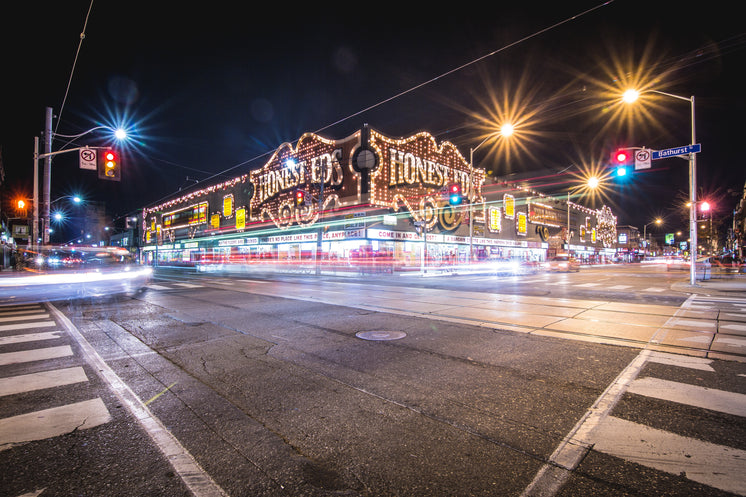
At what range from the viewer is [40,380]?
4164 mm

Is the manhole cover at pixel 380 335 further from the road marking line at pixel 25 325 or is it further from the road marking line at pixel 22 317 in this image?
the road marking line at pixel 22 317

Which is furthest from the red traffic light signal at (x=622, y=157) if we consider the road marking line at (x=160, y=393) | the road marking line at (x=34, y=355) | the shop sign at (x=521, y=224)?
the shop sign at (x=521, y=224)

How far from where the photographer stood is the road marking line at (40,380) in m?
3.92

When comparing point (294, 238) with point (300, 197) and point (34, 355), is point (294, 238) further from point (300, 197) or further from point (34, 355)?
point (34, 355)

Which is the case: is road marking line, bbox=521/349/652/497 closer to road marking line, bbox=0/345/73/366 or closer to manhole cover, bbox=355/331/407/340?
manhole cover, bbox=355/331/407/340

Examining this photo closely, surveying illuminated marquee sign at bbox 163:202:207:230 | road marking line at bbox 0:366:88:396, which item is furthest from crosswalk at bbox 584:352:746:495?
illuminated marquee sign at bbox 163:202:207:230

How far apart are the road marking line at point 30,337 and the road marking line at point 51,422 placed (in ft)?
13.4

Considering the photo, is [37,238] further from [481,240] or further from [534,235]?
[534,235]

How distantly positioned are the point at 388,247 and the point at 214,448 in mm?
30614

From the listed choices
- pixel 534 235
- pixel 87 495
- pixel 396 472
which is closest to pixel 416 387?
pixel 396 472

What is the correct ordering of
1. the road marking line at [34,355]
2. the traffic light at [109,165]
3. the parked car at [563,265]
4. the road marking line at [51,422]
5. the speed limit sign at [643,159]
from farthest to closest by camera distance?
the parked car at [563,265]
the speed limit sign at [643,159]
the traffic light at [109,165]
the road marking line at [34,355]
the road marking line at [51,422]

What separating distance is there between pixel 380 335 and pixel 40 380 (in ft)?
16.0

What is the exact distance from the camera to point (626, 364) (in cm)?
474

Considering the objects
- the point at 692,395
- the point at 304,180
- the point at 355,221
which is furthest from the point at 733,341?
the point at 304,180
